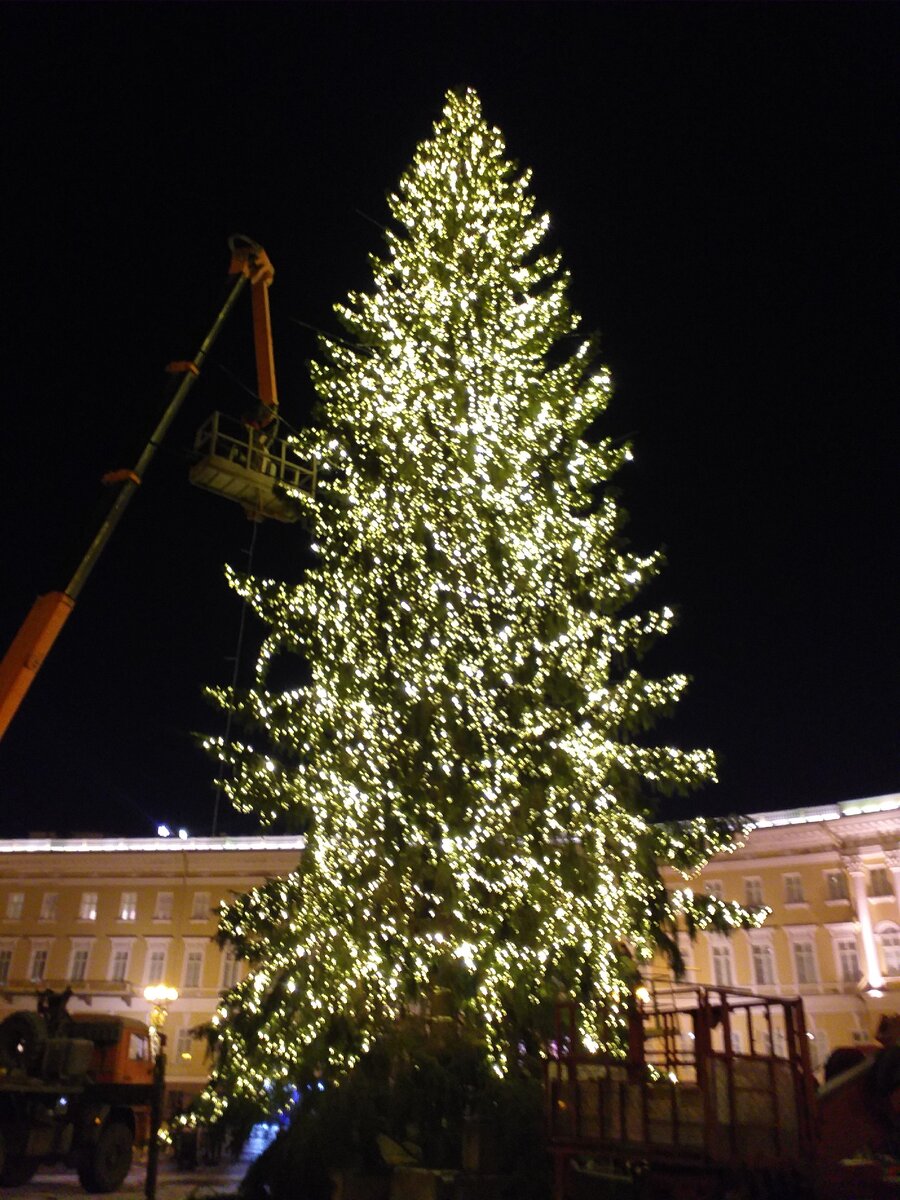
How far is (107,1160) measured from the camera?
642 inches

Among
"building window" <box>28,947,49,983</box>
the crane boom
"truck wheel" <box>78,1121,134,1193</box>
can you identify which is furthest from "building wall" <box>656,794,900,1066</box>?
the crane boom

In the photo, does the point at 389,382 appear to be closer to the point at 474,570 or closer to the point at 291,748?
the point at 474,570

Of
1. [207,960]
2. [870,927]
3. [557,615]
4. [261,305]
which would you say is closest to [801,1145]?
[557,615]

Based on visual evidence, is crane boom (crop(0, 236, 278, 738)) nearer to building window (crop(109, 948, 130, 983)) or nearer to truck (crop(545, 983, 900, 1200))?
truck (crop(545, 983, 900, 1200))

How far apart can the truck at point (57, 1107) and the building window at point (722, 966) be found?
33661mm

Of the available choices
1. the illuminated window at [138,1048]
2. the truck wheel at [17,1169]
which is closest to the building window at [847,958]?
the illuminated window at [138,1048]

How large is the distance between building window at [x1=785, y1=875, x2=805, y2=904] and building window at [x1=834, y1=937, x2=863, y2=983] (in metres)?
2.29

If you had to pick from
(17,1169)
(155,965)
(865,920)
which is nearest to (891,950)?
(865,920)

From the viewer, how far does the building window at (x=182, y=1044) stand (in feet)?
152

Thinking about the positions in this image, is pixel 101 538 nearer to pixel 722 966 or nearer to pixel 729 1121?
pixel 729 1121

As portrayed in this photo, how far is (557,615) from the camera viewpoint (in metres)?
14.6

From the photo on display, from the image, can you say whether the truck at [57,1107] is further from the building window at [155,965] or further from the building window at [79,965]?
the building window at [79,965]

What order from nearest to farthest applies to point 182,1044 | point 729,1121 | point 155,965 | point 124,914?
point 729,1121 → point 182,1044 → point 155,965 → point 124,914

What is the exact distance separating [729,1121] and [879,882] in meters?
39.5
